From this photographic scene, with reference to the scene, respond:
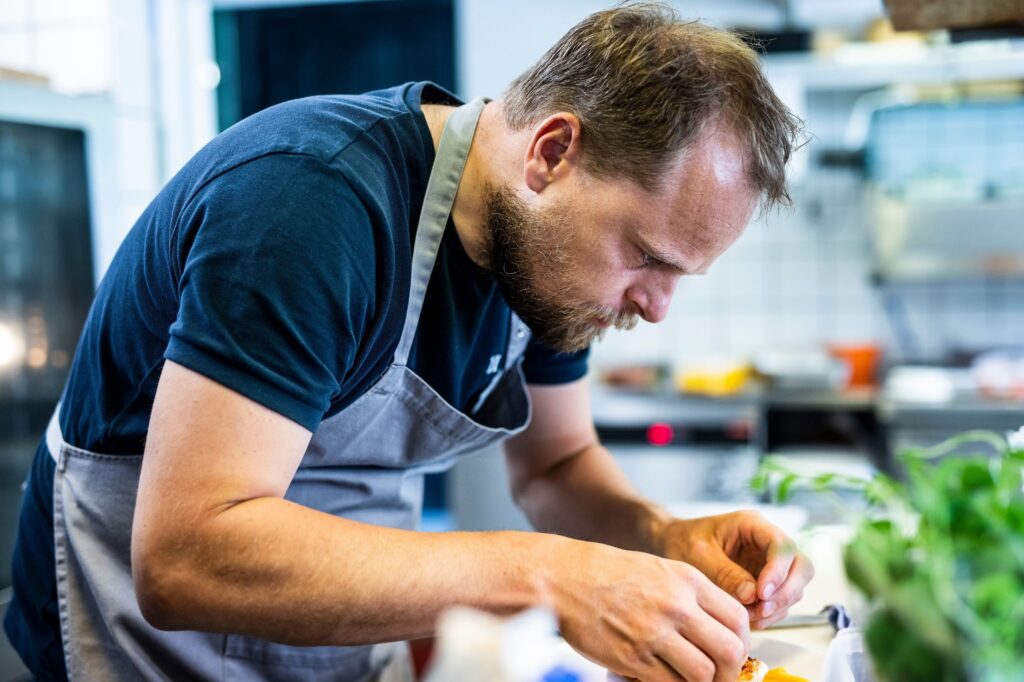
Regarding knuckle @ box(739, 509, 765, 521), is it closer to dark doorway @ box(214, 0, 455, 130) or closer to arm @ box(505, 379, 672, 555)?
arm @ box(505, 379, 672, 555)

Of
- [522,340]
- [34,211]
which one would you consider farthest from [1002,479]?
[34,211]

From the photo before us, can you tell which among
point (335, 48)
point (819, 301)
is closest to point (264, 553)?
point (819, 301)

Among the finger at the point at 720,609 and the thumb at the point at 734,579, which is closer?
the finger at the point at 720,609

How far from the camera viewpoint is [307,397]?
2.84 feet

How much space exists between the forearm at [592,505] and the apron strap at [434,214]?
0.41 m

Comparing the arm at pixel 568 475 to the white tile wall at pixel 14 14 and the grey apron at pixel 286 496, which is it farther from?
the white tile wall at pixel 14 14

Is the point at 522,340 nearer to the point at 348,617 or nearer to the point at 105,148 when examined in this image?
the point at 348,617

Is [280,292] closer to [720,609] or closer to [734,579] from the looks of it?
[720,609]

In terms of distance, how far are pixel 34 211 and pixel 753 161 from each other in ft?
5.22

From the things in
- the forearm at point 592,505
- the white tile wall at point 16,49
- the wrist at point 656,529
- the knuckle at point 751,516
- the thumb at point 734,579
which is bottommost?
the forearm at point 592,505

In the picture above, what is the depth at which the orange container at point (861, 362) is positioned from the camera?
3802mm

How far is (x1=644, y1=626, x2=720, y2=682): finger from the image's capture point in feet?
2.75

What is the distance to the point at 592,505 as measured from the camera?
1.39 metres

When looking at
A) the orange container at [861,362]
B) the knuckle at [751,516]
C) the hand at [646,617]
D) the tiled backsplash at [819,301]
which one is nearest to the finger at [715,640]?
the hand at [646,617]
